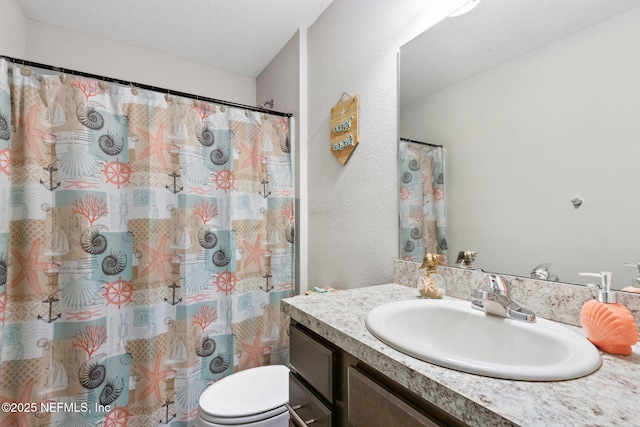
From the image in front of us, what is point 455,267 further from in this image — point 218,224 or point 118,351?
point 118,351

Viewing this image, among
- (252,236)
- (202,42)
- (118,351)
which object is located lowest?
(118,351)

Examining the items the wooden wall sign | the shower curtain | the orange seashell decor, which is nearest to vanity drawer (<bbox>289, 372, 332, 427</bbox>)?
the orange seashell decor

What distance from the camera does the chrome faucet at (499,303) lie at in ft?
2.30

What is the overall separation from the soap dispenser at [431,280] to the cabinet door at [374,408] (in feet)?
1.40

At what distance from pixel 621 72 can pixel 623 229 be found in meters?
0.36

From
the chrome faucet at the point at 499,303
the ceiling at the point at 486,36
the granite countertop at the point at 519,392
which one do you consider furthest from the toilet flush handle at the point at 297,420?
the ceiling at the point at 486,36

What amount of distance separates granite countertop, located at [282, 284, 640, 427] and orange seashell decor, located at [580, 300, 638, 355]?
0.08 feet

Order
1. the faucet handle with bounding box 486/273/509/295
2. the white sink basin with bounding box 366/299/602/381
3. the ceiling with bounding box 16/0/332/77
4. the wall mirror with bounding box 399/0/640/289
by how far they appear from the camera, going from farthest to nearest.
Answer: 1. the ceiling with bounding box 16/0/332/77
2. the faucet handle with bounding box 486/273/509/295
3. the wall mirror with bounding box 399/0/640/289
4. the white sink basin with bounding box 366/299/602/381

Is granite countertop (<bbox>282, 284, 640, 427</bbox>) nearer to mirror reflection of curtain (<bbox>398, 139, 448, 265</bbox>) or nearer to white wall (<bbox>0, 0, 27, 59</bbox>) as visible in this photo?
mirror reflection of curtain (<bbox>398, 139, 448, 265</bbox>)

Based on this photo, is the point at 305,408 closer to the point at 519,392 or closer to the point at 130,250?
the point at 519,392

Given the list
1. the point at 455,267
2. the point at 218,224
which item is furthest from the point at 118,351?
the point at 455,267

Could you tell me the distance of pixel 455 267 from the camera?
99cm

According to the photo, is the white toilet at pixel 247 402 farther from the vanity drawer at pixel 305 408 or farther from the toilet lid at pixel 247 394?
the vanity drawer at pixel 305 408

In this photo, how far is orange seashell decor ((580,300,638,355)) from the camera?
533 mm
